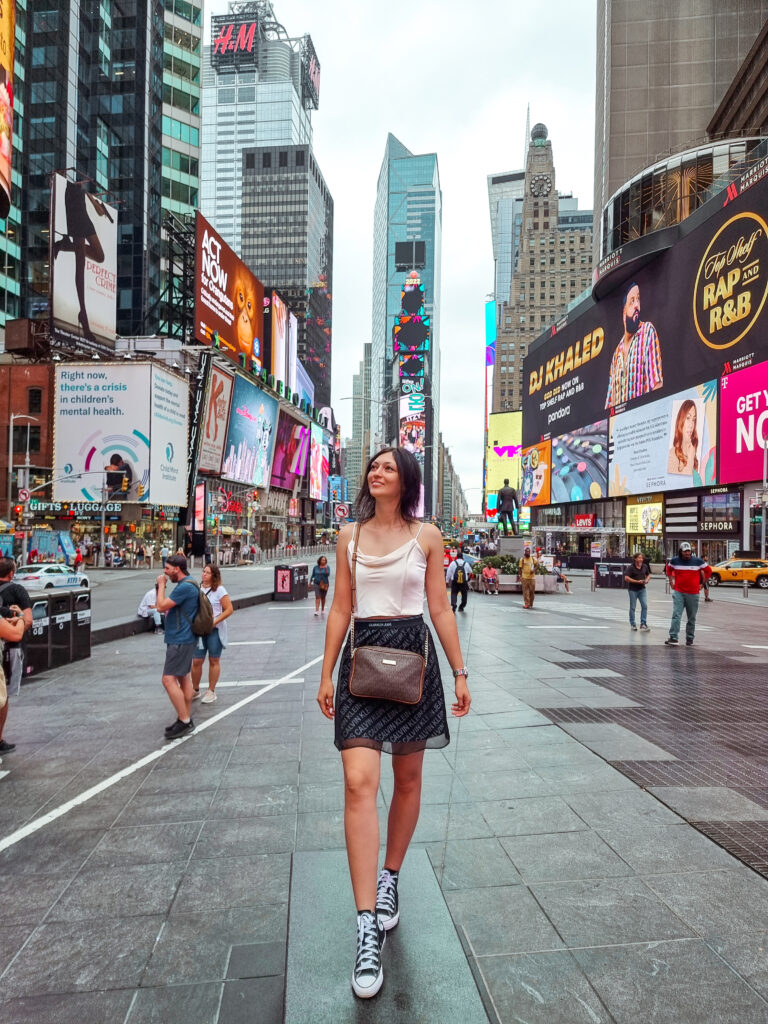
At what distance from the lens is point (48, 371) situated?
47844 millimetres

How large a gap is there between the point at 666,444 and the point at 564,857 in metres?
46.4

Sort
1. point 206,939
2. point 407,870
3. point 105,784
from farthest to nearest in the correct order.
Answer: point 105,784 → point 407,870 → point 206,939

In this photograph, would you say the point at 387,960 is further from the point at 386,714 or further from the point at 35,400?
the point at 35,400

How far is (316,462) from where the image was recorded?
308 feet

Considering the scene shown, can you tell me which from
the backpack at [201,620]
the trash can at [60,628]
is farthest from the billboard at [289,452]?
the backpack at [201,620]

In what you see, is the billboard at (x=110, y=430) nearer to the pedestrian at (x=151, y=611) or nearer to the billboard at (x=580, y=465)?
the pedestrian at (x=151, y=611)

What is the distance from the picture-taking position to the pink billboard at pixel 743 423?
35188 mm

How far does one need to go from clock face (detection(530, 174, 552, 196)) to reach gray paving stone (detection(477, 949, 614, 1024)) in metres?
159

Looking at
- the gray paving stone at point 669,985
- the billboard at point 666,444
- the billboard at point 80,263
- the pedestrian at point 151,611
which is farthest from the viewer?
the billboard at point 80,263

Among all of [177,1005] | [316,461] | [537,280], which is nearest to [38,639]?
[177,1005]

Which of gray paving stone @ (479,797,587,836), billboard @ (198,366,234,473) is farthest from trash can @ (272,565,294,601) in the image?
billboard @ (198,366,234,473)

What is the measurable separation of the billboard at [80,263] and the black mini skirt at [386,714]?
44934mm

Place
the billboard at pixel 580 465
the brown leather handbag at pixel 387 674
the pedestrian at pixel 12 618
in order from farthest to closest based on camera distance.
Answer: the billboard at pixel 580 465 → the pedestrian at pixel 12 618 → the brown leather handbag at pixel 387 674

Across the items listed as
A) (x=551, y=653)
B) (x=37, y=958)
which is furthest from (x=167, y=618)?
(x=551, y=653)
